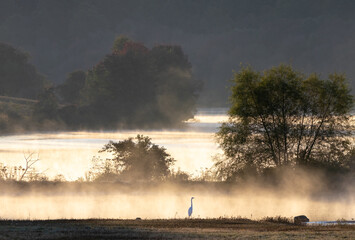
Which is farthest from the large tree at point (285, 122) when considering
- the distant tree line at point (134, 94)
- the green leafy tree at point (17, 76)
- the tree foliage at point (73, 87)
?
the green leafy tree at point (17, 76)

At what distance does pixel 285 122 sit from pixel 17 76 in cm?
11939

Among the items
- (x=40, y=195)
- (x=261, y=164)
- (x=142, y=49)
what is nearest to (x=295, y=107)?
(x=261, y=164)

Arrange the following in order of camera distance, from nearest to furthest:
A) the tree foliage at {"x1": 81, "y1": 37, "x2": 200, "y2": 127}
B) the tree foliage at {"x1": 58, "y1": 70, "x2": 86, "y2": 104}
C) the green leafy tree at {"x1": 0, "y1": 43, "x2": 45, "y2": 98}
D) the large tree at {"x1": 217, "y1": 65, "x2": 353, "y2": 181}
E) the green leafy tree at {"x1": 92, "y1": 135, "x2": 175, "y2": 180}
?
1. the large tree at {"x1": 217, "y1": 65, "x2": 353, "y2": 181}
2. the green leafy tree at {"x1": 92, "y1": 135, "x2": 175, "y2": 180}
3. the tree foliage at {"x1": 81, "y1": 37, "x2": 200, "y2": 127}
4. the tree foliage at {"x1": 58, "y1": 70, "x2": 86, "y2": 104}
5. the green leafy tree at {"x1": 0, "y1": 43, "x2": 45, "y2": 98}

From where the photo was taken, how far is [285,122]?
45.2 meters

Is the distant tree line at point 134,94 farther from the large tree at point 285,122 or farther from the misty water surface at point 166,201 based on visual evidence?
the large tree at point 285,122

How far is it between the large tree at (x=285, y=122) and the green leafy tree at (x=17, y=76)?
111685 mm

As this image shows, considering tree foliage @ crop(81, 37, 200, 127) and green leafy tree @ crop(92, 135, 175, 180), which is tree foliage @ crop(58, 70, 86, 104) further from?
green leafy tree @ crop(92, 135, 175, 180)

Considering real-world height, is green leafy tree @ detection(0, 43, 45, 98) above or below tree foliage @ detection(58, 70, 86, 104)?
above

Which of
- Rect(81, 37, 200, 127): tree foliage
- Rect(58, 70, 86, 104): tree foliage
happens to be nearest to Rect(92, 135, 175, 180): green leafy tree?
Rect(81, 37, 200, 127): tree foliage

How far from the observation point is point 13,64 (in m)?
154

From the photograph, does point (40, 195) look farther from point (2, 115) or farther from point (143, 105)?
point (143, 105)

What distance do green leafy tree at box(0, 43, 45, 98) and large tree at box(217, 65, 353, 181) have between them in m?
112

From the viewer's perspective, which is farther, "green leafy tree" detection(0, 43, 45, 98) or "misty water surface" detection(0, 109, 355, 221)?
"green leafy tree" detection(0, 43, 45, 98)

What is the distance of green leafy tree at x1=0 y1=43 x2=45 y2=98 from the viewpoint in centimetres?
15312
